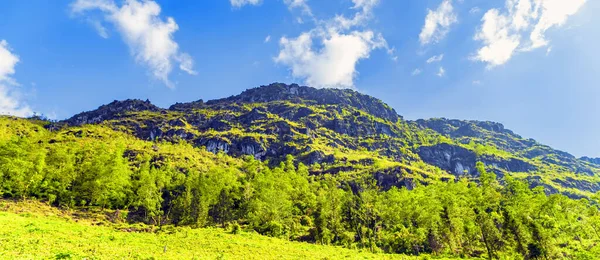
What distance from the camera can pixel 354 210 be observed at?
81.9m

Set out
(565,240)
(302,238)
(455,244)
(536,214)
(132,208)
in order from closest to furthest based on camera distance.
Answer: (565,240) → (536,214) → (455,244) → (302,238) → (132,208)

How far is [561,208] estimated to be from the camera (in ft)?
183

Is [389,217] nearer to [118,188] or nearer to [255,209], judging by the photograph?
[255,209]

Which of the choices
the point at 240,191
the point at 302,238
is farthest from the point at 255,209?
the point at 240,191

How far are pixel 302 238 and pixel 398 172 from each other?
136743 mm

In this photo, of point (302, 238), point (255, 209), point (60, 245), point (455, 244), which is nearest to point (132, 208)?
point (255, 209)

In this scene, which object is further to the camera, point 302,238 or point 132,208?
point 132,208

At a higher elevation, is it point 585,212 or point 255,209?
point 585,212

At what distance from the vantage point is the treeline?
5378 cm

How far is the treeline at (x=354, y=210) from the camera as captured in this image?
53.8 meters

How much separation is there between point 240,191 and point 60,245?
238ft

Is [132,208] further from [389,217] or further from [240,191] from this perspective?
[389,217]

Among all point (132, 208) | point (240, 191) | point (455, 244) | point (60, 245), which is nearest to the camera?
point (60, 245)

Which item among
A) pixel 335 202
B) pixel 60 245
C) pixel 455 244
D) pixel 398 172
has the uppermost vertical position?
pixel 398 172
